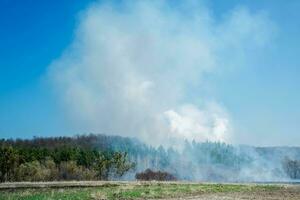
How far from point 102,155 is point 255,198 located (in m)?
108

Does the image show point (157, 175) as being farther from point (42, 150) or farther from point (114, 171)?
point (42, 150)

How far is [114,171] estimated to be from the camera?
489 ft

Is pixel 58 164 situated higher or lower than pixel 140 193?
higher

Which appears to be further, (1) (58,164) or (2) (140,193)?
(1) (58,164)

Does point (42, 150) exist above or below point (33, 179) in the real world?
above

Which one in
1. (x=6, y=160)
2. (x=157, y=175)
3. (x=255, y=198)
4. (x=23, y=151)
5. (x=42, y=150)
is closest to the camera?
(x=255, y=198)

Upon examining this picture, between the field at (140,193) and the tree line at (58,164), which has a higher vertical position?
the tree line at (58,164)

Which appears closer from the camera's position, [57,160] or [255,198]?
[255,198]

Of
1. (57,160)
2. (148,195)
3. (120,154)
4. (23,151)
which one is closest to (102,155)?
(120,154)

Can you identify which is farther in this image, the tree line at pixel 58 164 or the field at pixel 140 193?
the tree line at pixel 58 164

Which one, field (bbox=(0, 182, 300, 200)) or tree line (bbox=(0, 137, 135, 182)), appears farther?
tree line (bbox=(0, 137, 135, 182))

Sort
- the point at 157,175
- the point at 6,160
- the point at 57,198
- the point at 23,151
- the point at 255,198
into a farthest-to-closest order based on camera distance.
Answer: the point at 157,175 < the point at 23,151 < the point at 6,160 < the point at 255,198 < the point at 57,198

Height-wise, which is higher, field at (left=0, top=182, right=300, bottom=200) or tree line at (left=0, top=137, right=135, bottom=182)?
tree line at (left=0, top=137, right=135, bottom=182)

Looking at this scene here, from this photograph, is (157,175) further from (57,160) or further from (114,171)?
(57,160)
